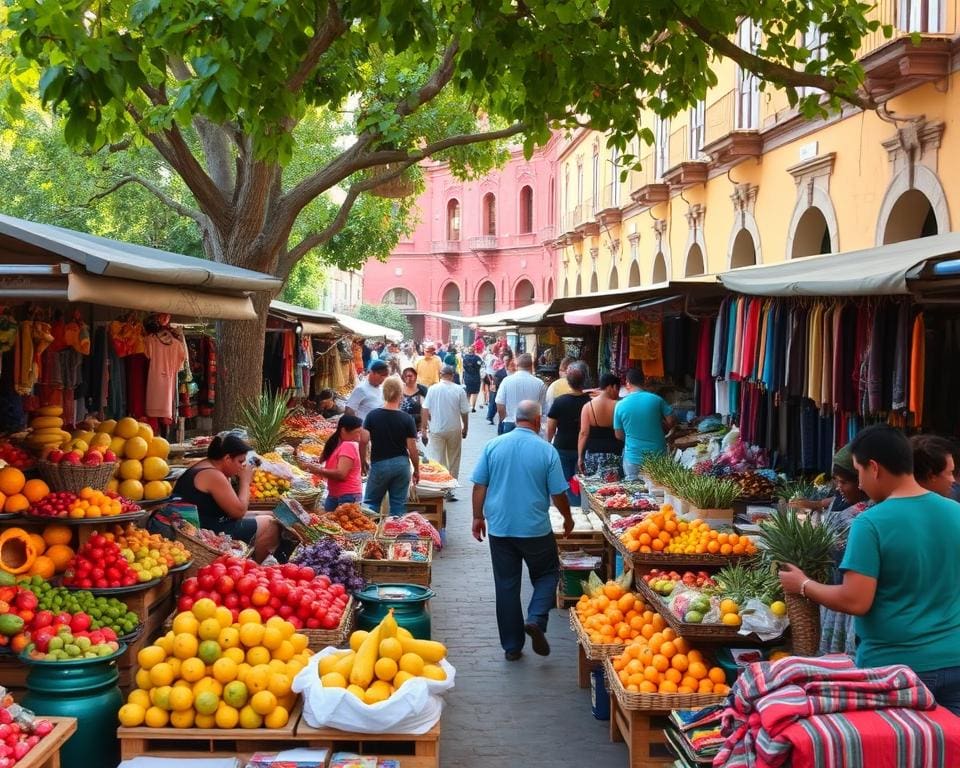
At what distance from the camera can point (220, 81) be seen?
6281 mm

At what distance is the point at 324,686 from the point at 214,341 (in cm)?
785

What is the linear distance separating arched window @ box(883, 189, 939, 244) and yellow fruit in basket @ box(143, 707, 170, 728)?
1022cm

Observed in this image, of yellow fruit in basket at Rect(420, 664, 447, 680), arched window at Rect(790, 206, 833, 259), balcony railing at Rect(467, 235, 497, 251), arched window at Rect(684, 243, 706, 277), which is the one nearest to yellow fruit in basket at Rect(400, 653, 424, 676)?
yellow fruit in basket at Rect(420, 664, 447, 680)

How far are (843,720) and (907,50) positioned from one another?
9110 millimetres

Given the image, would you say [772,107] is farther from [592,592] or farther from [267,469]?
[592,592]

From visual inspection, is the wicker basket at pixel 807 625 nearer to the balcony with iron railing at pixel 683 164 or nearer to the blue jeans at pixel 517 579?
the blue jeans at pixel 517 579

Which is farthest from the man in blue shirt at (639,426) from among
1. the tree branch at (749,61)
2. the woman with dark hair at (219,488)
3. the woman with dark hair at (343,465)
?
the woman with dark hair at (219,488)

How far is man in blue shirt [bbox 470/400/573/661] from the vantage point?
718cm

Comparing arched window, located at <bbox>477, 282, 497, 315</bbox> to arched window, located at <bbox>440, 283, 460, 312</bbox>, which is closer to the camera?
arched window, located at <bbox>477, 282, 497, 315</bbox>

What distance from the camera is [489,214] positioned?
5250cm

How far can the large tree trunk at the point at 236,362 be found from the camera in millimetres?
11836

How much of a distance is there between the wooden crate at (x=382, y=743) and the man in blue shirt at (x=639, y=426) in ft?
18.6

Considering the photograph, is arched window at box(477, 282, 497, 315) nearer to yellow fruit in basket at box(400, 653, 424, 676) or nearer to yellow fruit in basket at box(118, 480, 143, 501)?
yellow fruit in basket at box(118, 480, 143, 501)

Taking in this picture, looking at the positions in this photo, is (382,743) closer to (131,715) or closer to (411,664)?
(411,664)
